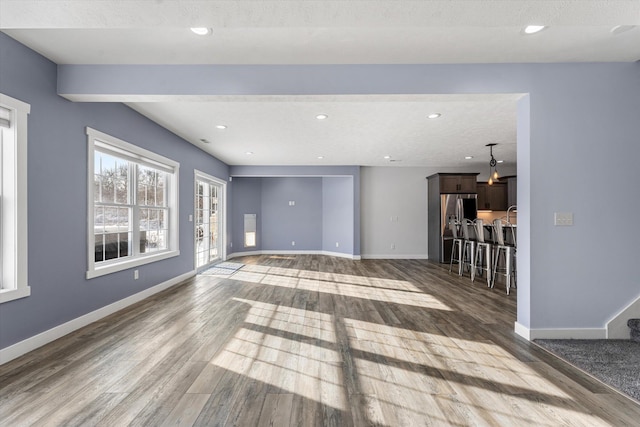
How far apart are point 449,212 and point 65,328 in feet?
23.9

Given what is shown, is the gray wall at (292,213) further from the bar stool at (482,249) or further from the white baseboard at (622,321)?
the white baseboard at (622,321)

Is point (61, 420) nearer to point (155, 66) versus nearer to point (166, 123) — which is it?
point (155, 66)

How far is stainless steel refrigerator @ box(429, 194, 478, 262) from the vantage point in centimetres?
730

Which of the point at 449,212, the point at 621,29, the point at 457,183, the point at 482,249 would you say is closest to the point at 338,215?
the point at 449,212

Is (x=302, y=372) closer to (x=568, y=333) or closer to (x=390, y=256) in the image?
(x=568, y=333)

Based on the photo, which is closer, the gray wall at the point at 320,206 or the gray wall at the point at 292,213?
the gray wall at the point at 320,206

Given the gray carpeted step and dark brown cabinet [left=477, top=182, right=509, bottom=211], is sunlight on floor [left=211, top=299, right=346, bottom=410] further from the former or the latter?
dark brown cabinet [left=477, top=182, right=509, bottom=211]

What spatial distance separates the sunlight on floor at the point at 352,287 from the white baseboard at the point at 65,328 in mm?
1778

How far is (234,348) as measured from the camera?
2.58 metres

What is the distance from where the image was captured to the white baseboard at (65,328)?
92.0 inches

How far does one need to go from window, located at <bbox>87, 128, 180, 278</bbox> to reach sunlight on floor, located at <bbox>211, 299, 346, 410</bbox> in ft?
6.14

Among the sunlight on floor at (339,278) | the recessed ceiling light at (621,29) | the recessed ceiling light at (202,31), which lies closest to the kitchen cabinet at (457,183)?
the sunlight on floor at (339,278)

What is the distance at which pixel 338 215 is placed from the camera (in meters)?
8.78

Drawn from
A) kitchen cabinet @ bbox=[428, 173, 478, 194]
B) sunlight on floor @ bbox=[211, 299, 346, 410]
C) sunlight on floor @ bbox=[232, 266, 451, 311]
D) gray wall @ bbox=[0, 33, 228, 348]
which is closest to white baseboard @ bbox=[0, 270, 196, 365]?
gray wall @ bbox=[0, 33, 228, 348]
